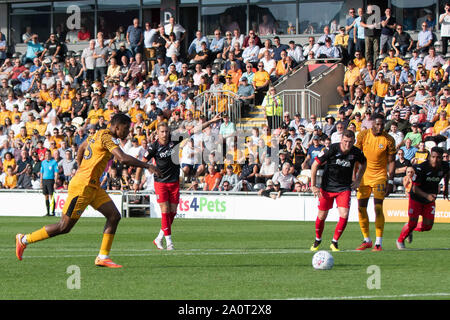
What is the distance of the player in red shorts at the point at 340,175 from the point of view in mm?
14383

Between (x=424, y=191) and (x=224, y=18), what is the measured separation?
2247 cm

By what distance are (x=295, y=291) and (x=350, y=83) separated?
19308mm

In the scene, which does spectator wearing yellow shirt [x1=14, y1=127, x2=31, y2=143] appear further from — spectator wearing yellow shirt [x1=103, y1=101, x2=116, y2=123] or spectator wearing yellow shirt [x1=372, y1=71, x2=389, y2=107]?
spectator wearing yellow shirt [x1=372, y1=71, x2=389, y2=107]

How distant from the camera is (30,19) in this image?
40.3 metres

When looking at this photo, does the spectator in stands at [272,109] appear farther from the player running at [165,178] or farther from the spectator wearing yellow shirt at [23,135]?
the player running at [165,178]

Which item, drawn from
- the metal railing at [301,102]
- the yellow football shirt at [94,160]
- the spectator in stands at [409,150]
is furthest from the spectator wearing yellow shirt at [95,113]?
the yellow football shirt at [94,160]

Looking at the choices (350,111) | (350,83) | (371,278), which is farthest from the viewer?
(350,83)

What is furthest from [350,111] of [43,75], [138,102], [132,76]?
[43,75]

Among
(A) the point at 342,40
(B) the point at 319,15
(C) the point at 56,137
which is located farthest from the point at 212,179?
(B) the point at 319,15

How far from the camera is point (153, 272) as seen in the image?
37.4 ft

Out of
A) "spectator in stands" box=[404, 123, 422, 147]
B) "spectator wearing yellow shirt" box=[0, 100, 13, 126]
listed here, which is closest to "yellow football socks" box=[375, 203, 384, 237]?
"spectator in stands" box=[404, 123, 422, 147]

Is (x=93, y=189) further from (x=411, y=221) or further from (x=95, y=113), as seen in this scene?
(x=95, y=113)

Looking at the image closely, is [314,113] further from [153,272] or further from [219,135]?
[153,272]

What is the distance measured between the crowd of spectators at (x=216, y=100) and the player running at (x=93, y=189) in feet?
39.9
